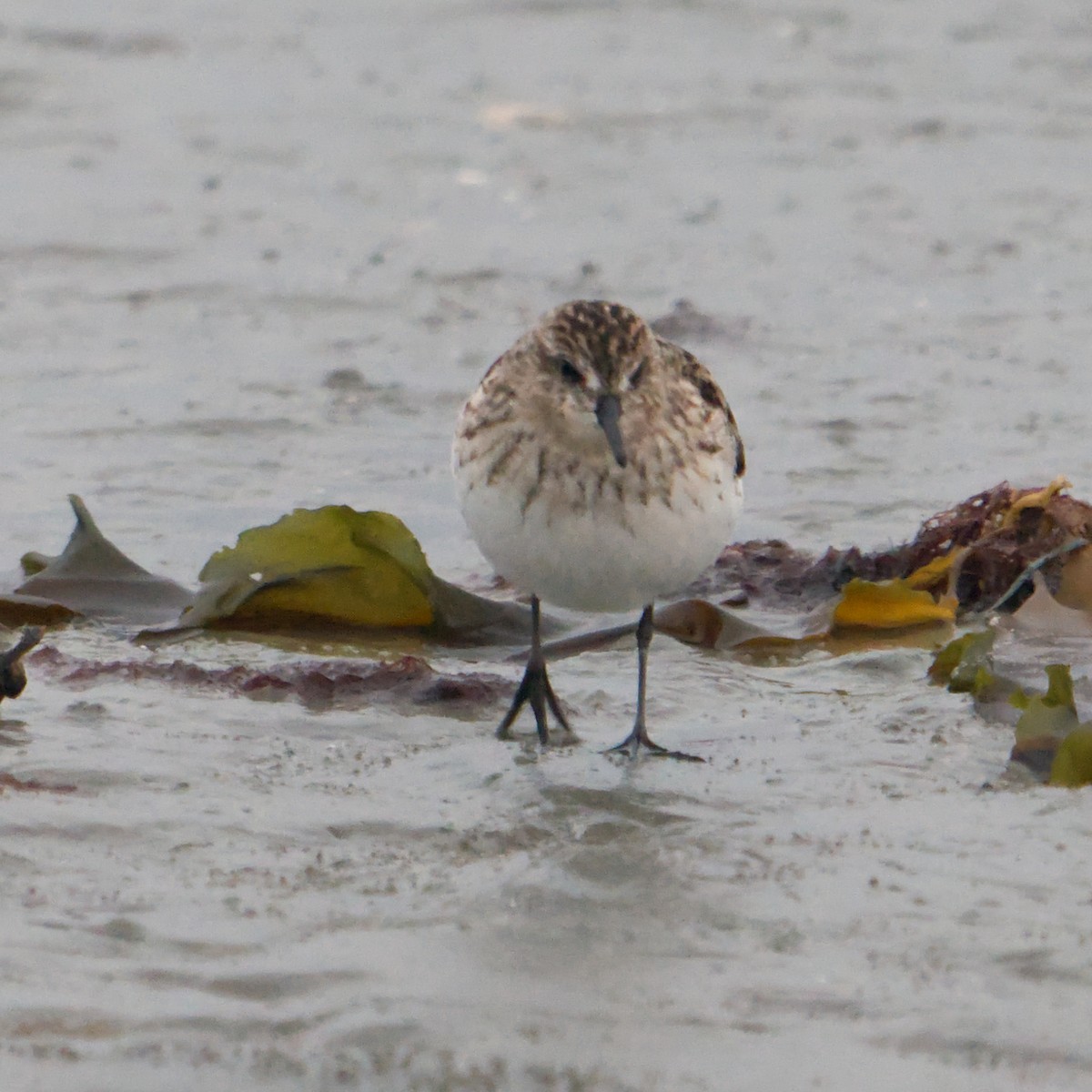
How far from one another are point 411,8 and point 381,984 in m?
13.3

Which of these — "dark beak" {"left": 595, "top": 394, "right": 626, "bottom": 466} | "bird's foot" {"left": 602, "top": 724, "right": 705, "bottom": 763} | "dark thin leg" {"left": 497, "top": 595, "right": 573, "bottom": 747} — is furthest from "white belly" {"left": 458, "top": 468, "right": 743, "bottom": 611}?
"bird's foot" {"left": 602, "top": 724, "right": 705, "bottom": 763}

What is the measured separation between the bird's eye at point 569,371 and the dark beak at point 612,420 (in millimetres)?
86

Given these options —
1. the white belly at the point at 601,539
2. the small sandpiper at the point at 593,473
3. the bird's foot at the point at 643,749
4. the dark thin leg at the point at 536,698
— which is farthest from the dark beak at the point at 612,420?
the bird's foot at the point at 643,749

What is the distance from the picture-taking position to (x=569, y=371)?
5863mm

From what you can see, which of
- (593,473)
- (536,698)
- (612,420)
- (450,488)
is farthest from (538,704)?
(450,488)

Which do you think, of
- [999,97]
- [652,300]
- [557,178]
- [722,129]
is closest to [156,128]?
[557,178]

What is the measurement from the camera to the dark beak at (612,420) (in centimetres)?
558

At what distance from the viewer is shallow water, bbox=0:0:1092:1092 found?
4.36m

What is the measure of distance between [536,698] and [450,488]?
250 centimetres

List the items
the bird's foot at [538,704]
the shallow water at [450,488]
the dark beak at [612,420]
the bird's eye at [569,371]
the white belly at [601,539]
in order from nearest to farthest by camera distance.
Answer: the shallow water at [450,488], the dark beak at [612,420], the white belly at [601,539], the bird's eye at [569,371], the bird's foot at [538,704]

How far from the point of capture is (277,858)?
508cm

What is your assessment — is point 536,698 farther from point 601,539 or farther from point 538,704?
point 601,539

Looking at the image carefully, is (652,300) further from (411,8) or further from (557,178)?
A: (411,8)

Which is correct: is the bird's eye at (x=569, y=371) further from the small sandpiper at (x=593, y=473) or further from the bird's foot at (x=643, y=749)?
the bird's foot at (x=643, y=749)
